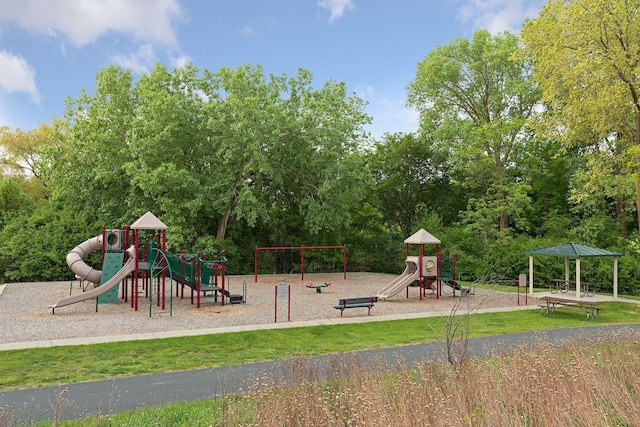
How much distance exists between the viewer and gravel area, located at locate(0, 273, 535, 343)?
11422 mm

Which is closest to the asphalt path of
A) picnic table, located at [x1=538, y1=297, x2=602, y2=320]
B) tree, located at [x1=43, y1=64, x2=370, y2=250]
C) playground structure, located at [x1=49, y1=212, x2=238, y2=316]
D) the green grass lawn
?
the green grass lawn

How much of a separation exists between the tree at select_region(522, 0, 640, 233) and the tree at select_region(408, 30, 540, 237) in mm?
6078

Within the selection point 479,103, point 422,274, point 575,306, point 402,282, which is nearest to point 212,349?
point 402,282

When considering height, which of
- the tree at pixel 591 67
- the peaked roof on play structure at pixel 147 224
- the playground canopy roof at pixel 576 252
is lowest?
the playground canopy roof at pixel 576 252

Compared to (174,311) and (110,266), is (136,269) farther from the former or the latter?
(174,311)

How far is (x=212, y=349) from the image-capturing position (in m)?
9.29

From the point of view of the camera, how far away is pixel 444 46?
1268 inches

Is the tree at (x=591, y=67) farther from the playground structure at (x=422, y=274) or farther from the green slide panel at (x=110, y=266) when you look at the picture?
the green slide panel at (x=110, y=266)

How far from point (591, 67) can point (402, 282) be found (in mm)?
11371

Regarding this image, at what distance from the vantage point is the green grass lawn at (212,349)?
303 inches

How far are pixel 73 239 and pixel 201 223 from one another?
6634 mm

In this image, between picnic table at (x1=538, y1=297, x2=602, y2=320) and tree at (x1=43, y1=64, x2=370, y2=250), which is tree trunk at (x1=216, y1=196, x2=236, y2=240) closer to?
tree at (x1=43, y1=64, x2=370, y2=250)

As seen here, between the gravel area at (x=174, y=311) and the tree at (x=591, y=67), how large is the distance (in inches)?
327

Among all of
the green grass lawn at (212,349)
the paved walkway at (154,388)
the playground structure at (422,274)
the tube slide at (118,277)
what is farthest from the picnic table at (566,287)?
the tube slide at (118,277)
